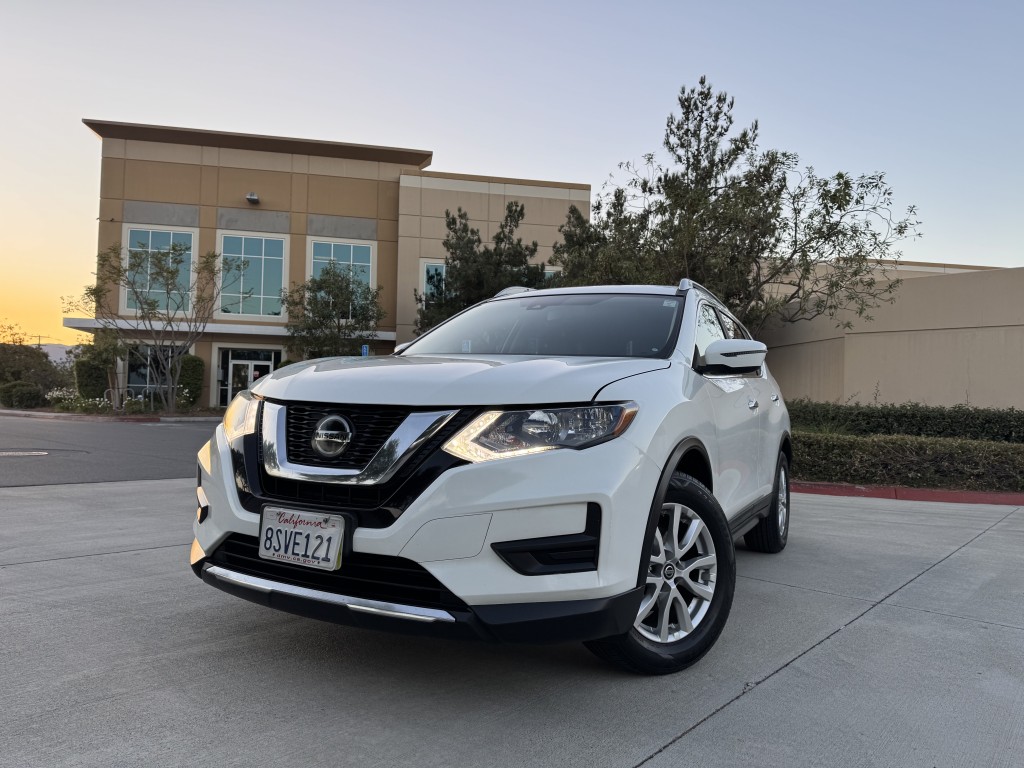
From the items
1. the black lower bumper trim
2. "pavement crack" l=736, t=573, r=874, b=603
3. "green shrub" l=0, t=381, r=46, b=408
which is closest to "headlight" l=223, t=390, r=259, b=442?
the black lower bumper trim

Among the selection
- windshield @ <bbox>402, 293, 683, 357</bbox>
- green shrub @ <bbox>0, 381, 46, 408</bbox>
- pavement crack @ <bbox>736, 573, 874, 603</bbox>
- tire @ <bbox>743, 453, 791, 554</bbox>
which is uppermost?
windshield @ <bbox>402, 293, 683, 357</bbox>

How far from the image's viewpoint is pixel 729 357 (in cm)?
367

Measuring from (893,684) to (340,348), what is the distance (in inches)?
1163

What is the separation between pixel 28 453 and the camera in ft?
38.2

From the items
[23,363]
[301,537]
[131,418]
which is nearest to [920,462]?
[301,537]

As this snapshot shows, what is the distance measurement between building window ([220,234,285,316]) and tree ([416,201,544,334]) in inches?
370

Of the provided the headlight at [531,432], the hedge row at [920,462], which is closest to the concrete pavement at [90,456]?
the headlight at [531,432]

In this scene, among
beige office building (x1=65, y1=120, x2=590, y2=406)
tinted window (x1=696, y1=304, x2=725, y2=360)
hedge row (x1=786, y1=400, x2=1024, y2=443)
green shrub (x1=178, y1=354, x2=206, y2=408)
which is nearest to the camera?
tinted window (x1=696, y1=304, x2=725, y2=360)

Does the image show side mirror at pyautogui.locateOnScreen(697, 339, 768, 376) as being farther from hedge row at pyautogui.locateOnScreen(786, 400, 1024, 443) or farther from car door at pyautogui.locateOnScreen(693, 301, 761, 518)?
hedge row at pyautogui.locateOnScreen(786, 400, 1024, 443)

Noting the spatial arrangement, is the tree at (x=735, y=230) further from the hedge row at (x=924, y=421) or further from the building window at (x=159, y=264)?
the building window at (x=159, y=264)

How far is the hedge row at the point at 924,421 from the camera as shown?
481 inches

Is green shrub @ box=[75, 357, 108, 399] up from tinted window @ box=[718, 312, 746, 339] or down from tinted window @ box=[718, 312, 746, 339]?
down

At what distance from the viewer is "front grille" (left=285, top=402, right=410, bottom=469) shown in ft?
8.94

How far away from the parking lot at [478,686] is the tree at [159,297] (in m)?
27.3
